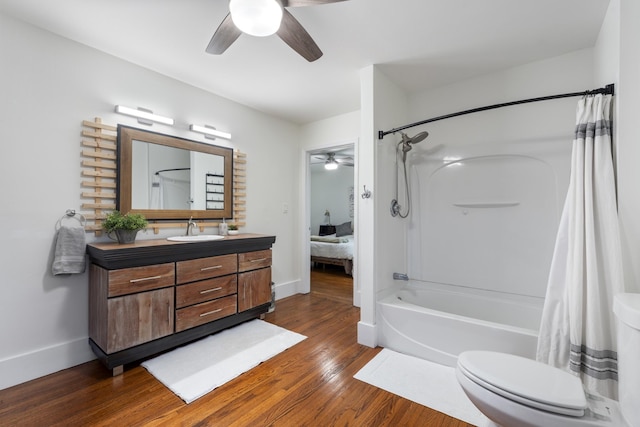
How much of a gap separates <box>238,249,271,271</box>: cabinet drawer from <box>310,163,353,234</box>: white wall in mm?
4528

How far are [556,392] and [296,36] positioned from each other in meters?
2.14

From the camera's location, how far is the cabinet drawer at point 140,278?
191 cm

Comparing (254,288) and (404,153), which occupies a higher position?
(404,153)

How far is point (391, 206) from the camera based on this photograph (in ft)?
8.80

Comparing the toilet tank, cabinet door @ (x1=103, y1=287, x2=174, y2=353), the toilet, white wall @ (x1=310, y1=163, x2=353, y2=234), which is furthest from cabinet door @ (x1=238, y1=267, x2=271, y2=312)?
white wall @ (x1=310, y1=163, x2=353, y2=234)

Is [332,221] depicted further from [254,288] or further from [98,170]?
[98,170]

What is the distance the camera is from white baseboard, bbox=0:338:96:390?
182 cm

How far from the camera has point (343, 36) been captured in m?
2.04

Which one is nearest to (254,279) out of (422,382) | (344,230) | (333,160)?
(422,382)

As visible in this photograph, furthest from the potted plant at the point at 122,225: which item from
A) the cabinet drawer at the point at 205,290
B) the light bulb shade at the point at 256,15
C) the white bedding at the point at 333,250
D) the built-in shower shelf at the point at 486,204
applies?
the white bedding at the point at 333,250

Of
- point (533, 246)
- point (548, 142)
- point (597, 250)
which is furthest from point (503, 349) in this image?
point (548, 142)

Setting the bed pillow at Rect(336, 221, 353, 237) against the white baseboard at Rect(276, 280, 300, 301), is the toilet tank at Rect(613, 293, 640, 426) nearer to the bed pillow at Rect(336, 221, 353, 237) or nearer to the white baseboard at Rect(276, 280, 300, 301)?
A: the white baseboard at Rect(276, 280, 300, 301)

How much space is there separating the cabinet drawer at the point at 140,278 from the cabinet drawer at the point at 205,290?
14 centimetres

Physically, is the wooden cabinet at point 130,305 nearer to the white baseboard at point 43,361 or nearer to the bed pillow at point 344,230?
the white baseboard at point 43,361
